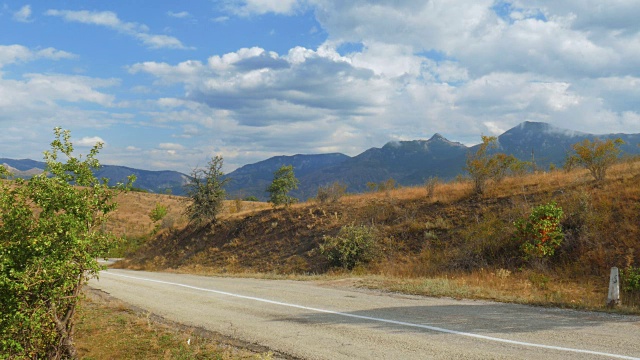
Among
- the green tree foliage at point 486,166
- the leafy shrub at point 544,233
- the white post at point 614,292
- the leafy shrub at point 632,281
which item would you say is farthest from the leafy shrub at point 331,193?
the white post at point 614,292

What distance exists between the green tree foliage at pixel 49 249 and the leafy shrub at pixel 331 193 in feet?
76.5

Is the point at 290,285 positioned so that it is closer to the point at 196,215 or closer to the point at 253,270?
the point at 253,270

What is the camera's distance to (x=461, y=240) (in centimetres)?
1931

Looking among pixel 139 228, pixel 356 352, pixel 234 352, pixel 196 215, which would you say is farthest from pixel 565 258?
pixel 139 228

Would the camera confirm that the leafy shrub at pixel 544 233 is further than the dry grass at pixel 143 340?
Yes

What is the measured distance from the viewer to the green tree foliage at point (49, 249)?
6211 millimetres

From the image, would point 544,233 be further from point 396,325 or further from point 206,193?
point 206,193

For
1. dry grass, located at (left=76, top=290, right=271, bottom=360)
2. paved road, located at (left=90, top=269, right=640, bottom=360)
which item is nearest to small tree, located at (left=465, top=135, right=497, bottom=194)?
paved road, located at (left=90, top=269, right=640, bottom=360)

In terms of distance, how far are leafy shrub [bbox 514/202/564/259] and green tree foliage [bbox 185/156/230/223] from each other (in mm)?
24445

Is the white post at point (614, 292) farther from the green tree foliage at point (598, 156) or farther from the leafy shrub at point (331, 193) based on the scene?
the leafy shrub at point (331, 193)

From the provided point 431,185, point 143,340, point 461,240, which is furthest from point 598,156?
point 143,340

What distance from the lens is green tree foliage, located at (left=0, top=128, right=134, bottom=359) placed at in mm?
6211

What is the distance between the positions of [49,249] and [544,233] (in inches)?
596

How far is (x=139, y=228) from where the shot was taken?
6694cm
